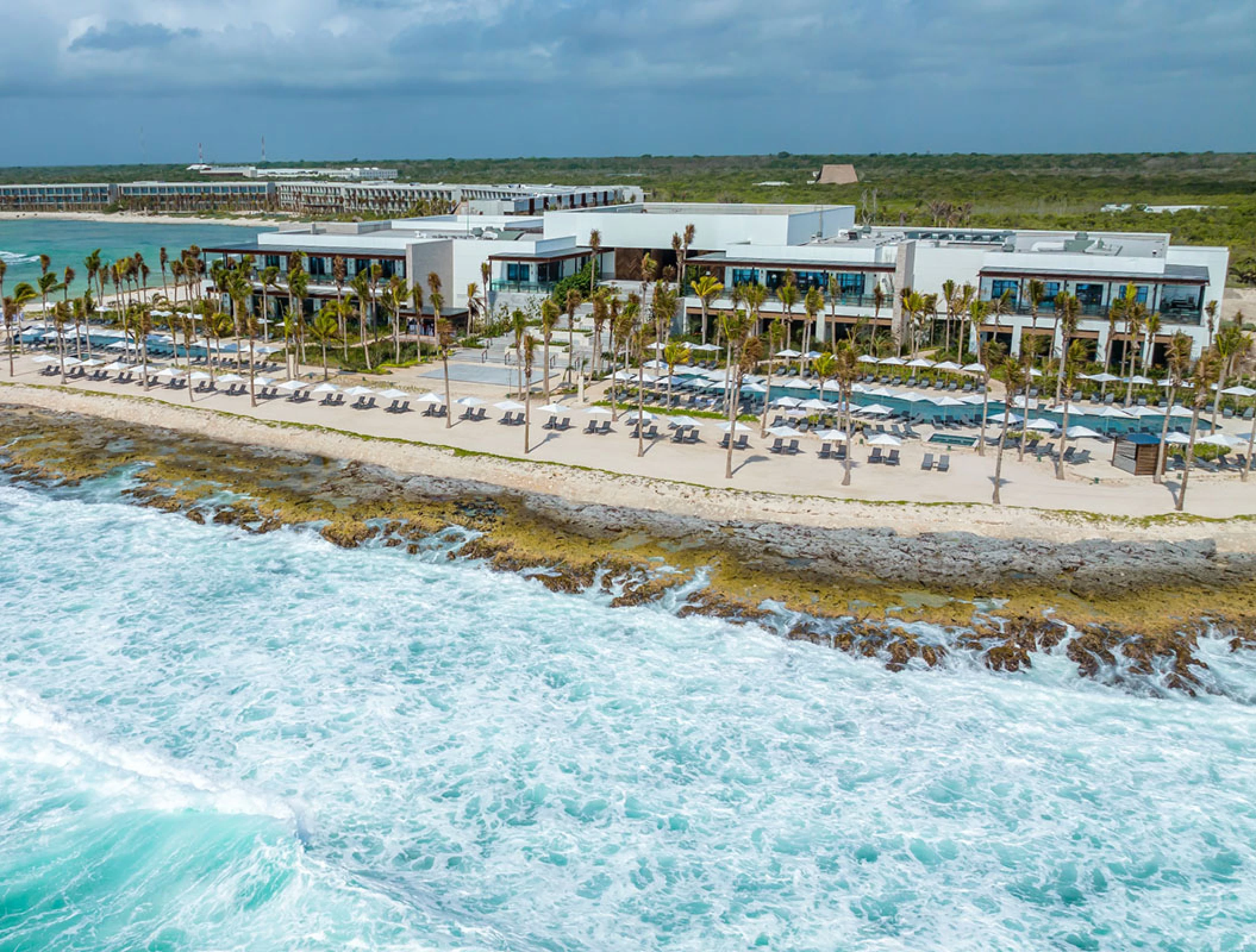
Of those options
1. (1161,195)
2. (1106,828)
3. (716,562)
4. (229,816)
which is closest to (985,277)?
(716,562)

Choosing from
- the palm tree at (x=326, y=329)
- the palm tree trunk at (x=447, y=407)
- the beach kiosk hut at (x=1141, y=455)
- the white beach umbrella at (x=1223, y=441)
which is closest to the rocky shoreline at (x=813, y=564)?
the palm tree trunk at (x=447, y=407)

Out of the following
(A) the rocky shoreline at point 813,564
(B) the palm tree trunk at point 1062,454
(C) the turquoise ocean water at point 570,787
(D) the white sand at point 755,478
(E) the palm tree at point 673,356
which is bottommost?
(C) the turquoise ocean water at point 570,787

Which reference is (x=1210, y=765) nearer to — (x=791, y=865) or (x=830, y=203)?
(x=791, y=865)

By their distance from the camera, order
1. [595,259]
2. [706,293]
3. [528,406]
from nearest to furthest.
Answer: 1. [528,406]
2. [706,293]
3. [595,259]

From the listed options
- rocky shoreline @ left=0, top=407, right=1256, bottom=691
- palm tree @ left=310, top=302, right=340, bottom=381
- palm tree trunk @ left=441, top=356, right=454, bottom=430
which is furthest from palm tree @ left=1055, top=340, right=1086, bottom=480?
palm tree @ left=310, top=302, right=340, bottom=381

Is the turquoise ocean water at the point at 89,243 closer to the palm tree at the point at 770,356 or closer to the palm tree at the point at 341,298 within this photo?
the palm tree at the point at 341,298

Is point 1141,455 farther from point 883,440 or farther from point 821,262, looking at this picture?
point 821,262

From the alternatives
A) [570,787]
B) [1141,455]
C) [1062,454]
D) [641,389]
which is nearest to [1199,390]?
[1141,455]

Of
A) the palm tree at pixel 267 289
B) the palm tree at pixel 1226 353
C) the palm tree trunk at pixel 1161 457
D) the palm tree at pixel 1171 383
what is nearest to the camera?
the palm tree at pixel 1171 383
